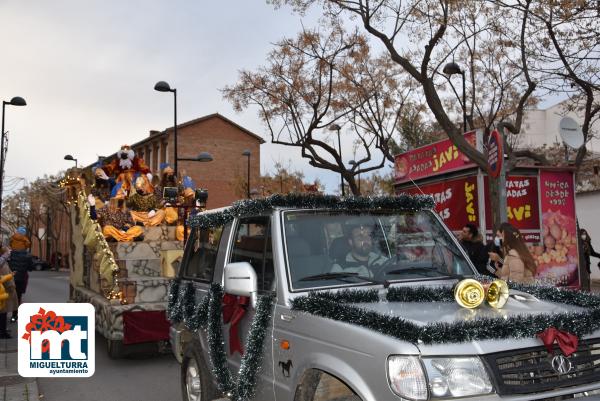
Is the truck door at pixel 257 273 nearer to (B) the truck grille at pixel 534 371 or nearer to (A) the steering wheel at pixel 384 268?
(A) the steering wheel at pixel 384 268

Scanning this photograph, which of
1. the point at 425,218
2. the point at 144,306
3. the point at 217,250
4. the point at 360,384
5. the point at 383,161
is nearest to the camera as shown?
the point at 360,384

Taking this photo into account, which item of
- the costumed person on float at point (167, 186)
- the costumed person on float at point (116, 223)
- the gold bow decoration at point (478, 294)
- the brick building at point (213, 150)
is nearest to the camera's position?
the gold bow decoration at point (478, 294)

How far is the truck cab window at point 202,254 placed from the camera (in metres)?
5.06

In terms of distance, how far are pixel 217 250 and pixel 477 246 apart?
5.46m

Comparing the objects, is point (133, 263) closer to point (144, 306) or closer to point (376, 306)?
point (144, 306)

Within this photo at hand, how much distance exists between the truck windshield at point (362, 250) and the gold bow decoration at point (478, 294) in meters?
0.60

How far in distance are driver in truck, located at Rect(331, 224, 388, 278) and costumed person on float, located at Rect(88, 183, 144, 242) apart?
309 inches

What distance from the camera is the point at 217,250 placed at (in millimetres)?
4945

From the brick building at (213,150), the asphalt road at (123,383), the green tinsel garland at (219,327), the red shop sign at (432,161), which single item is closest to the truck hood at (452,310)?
the green tinsel garland at (219,327)

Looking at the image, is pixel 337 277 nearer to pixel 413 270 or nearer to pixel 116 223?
pixel 413 270

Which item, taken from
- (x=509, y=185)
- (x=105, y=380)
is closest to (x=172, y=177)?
(x=105, y=380)

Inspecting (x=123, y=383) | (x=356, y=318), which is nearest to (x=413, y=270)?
(x=356, y=318)

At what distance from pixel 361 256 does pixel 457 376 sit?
1.33 meters

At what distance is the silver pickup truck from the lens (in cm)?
275
